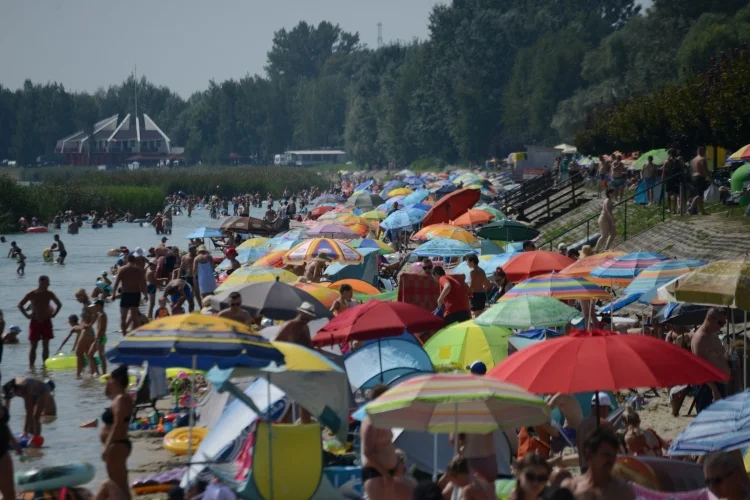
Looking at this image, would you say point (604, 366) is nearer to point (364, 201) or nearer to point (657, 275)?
point (657, 275)

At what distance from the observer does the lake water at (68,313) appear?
11.8 meters

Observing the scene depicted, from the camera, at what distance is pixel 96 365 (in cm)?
1641

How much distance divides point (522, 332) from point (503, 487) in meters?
4.90

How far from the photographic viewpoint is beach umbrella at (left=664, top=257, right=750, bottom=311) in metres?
9.06

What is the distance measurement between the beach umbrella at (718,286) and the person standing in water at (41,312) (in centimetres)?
938

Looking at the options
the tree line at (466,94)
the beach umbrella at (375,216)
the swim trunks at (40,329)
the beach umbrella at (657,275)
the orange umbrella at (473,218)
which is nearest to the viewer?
the beach umbrella at (657,275)

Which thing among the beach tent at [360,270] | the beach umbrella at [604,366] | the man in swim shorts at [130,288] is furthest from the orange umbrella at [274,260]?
the beach umbrella at [604,366]

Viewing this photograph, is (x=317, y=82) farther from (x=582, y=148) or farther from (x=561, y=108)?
(x=582, y=148)

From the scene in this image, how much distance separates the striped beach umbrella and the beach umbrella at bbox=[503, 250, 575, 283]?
316 inches

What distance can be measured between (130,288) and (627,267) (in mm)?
8642

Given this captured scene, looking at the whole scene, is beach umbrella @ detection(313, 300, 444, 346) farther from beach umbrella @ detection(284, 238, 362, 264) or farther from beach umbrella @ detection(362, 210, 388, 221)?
beach umbrella @ detection(362, 210, 388, 221)

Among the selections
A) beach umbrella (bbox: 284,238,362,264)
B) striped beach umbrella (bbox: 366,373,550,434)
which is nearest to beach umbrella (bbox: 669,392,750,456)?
striped beach umbrella (bbox: 366,373,550,434)

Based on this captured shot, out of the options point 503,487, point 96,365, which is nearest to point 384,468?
point 503,487

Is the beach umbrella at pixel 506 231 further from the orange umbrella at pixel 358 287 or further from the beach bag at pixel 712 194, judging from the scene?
the orange umbrella at pixel 358 287
